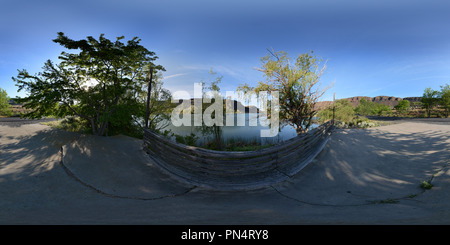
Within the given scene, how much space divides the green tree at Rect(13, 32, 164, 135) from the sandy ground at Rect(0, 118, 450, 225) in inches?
65.6

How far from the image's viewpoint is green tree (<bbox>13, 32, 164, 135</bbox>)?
7328 millimetres

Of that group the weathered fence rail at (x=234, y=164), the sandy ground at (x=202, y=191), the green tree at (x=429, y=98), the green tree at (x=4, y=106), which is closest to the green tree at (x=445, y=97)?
the green tree at (x=429, y=98)

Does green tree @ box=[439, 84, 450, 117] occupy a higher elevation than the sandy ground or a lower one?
higher

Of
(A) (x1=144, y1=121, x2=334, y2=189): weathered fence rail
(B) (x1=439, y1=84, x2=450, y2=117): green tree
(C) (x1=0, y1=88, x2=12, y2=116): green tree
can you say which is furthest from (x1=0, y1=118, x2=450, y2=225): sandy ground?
(B) (x1=439, y1=84, x2=450, y2=117): green tree

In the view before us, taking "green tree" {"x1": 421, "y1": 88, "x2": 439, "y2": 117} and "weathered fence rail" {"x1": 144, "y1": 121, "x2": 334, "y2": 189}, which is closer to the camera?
"weathered fence rail" {"x1": 144, "y1": 121, "x2": 334, "y2": 189}

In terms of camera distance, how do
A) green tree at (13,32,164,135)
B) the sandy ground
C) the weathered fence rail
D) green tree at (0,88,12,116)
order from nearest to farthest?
the sandy ground, the weathered fence rail, green tree at (13,32,164,135), green tree at (0,88,12,116)

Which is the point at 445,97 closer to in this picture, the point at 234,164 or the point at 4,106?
the point at 234,164

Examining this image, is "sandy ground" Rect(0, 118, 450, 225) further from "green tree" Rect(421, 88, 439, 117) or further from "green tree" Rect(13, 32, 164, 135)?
"green tree" Rect(421, 88, 439, 117)

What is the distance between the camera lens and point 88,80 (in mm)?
8344

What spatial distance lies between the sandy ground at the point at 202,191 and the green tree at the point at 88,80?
167cm

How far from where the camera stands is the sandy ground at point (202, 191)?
9.25ft

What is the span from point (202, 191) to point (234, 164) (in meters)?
1.16
